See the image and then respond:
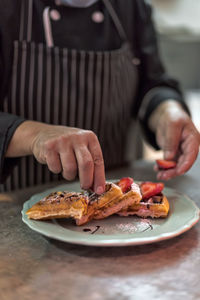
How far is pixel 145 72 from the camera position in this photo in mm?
1669

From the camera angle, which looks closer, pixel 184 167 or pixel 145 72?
pixel 184 167

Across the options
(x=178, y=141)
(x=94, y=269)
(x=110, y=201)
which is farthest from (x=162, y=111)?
(x=94, y=269)

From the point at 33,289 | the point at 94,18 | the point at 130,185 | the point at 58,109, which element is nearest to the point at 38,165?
the point at 58,109

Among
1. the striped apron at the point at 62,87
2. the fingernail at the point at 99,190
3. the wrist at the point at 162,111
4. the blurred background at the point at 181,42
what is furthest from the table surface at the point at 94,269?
the blurred background at the point at 181,42

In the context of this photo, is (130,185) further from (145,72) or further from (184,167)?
(145,72)

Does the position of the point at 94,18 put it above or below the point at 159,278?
above

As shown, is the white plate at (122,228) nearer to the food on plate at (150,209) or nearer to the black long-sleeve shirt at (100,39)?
the food on plate at (150,209)

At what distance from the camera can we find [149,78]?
5.42 ft

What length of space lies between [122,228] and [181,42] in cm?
257

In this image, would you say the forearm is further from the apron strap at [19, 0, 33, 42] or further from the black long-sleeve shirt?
the apron strap at [19, 0, 33, 42]

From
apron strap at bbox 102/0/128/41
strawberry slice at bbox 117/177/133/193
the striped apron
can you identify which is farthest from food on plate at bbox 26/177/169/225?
apron strap at bbox 102/0/128/41

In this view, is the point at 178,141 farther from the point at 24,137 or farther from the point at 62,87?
the point at 24,137

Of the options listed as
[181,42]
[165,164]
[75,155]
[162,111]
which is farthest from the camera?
[181,42]

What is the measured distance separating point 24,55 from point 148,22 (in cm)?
60
